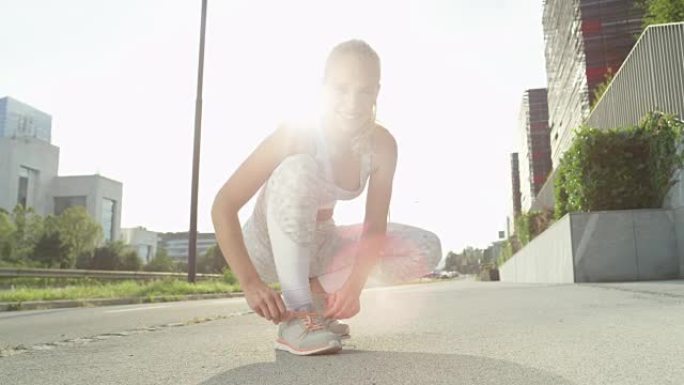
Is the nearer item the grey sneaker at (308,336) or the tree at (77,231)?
the grey sneaker at (308,336)

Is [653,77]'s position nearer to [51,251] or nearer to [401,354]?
[401,354]

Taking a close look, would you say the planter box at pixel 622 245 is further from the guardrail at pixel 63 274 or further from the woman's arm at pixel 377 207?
the guardrail at pixel 63 274

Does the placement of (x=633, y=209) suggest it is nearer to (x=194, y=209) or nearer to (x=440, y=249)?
(x=440, y=249)

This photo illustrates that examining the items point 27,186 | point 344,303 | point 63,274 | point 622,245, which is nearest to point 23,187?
point 27,186

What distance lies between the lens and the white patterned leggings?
2312 mm

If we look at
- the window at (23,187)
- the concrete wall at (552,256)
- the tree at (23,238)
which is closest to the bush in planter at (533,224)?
the concrete wall at (552,256)

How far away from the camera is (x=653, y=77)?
367 inches

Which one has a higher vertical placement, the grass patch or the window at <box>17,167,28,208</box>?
the window at <box>17,167,28,208</box>

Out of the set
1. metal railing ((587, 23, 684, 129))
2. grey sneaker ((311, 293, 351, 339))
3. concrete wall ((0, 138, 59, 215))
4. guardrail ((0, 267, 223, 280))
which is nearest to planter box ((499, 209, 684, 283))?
metal railing ((587, 23, 684, 129))

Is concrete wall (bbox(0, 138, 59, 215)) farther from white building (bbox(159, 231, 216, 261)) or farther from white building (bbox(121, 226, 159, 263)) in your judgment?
white building (bbox(159, 231, 216, 261))

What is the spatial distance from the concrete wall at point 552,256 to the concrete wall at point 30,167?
9087 centimetres

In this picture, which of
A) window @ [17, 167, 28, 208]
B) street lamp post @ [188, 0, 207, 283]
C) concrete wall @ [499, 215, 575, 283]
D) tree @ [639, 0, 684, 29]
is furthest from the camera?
window @ [17, 167, 28, 208]

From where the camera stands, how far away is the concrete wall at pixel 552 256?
1085cm

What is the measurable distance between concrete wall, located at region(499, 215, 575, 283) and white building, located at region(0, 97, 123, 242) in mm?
89798
